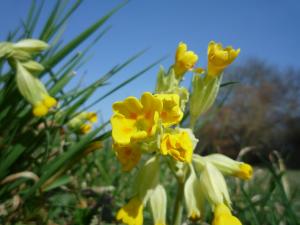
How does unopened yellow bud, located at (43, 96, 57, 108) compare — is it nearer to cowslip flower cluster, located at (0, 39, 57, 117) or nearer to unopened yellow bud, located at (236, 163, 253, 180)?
cowslip flower cluster, located at (0, 39, 57, 117)

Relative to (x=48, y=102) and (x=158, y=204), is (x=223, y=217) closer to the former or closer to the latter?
(x=158, y=204)

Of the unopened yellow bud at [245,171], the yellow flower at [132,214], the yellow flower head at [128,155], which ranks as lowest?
the unopened yellow bud at [245,171]

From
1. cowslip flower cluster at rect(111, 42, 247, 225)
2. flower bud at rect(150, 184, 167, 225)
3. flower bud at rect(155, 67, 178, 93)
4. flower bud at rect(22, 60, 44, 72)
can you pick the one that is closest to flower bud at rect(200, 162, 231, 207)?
cowslip flower cluster at rect(111, 42, 247, 225)

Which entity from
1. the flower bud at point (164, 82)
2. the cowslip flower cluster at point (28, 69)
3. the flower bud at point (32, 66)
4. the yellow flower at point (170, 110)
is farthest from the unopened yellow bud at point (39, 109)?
the yellow flower at point (170, 110)

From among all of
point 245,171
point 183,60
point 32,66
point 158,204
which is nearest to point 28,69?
point 32,66

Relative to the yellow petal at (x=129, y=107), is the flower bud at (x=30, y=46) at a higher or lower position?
higher

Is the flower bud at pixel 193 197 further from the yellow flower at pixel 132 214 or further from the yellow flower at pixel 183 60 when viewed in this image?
the yellow flower at pixel 183 60

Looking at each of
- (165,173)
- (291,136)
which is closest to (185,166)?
(165,173)
